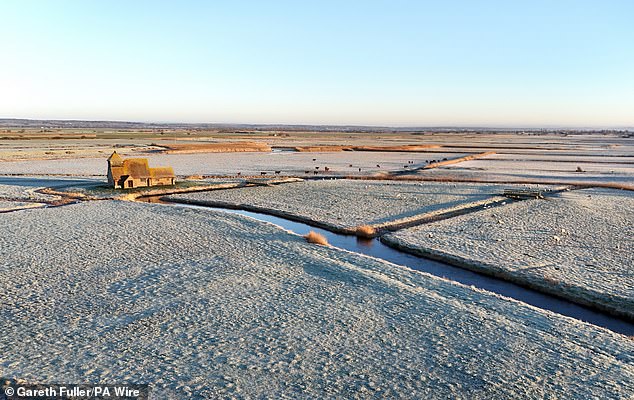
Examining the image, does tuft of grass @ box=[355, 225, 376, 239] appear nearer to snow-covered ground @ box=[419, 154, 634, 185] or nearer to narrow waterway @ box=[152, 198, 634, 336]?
narrow waterway @ box=[152, 198, 634, 336]

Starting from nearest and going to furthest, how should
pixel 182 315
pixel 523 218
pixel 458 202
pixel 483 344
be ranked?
pixel 483 344 → pixel 182 315 → pixel 523 218 → pixel 458 202

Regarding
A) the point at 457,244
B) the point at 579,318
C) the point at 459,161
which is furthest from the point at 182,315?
the point at 459,161

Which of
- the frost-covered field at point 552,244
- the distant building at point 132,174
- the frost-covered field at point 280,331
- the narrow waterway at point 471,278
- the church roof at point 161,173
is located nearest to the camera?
the frost-covered field at point 280,331

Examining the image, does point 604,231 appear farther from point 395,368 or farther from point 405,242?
point 395,368

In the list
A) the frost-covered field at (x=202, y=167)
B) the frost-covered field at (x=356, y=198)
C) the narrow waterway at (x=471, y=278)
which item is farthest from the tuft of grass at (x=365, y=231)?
the frost-covered field at (x=202, y=167)

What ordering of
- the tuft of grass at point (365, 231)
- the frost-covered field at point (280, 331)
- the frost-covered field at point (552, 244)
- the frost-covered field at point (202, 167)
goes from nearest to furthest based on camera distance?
the frost-covered field at point (280, 331)
the frost-covered field at point (552, 244)
the tuft of grass at point (365, 231)
the frost-covered field at point (202, 167)

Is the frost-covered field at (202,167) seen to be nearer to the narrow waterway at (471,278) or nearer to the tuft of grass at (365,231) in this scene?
the tuft of grass at (365,231)

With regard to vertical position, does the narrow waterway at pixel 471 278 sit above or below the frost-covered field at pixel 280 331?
below
